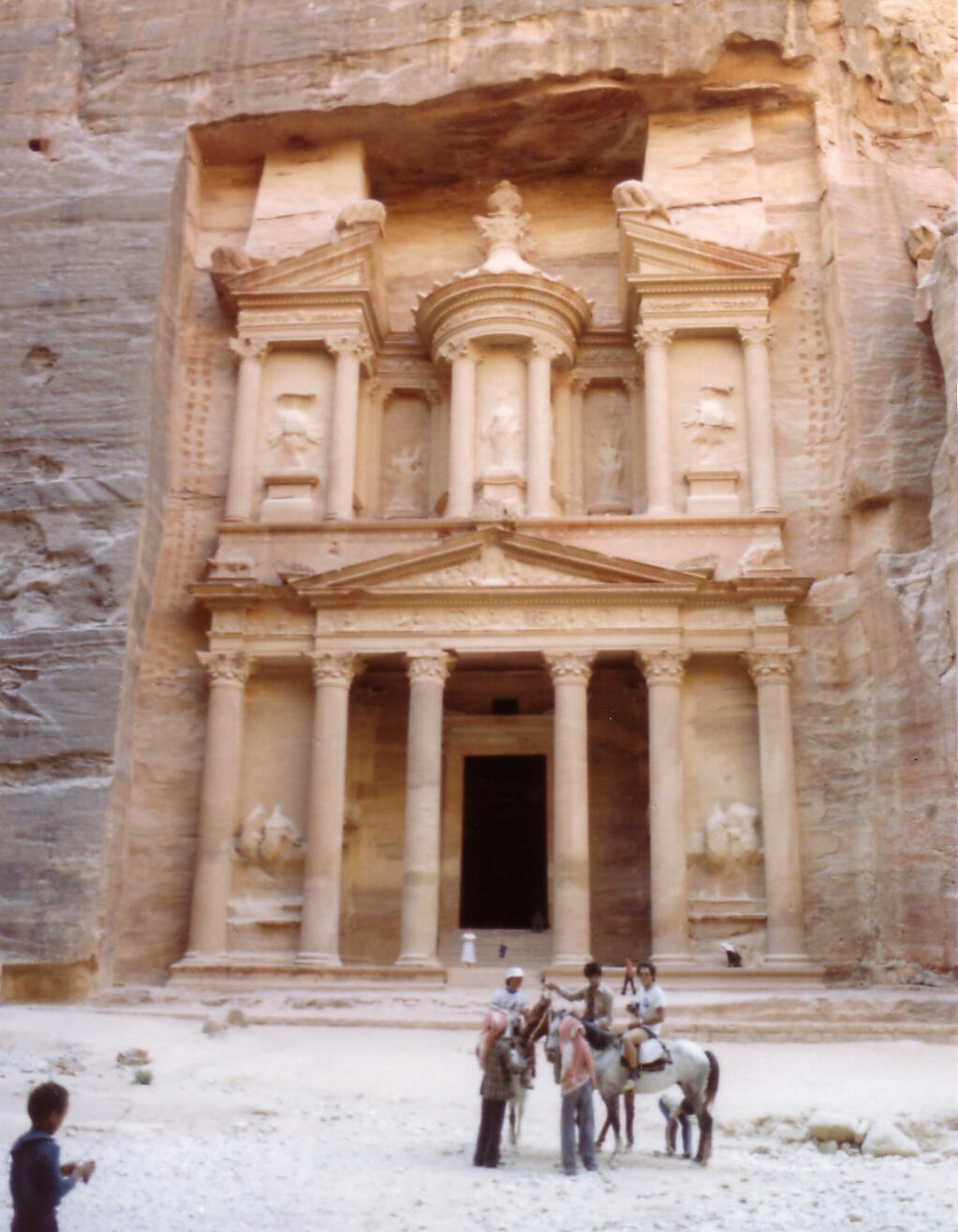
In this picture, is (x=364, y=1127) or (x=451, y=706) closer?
(x=364, y=1127)

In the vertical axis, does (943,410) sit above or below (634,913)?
above

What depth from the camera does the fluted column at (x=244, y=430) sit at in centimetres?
2098

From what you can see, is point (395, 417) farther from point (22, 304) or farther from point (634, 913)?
point (634, 913)

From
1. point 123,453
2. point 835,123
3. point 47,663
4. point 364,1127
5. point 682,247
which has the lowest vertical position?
point 364,1127

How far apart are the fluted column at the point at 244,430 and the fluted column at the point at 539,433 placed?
455 centimetres

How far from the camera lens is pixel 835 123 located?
74.0ft

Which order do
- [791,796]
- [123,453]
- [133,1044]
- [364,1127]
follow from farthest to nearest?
[123,453]
[791,796]
[133,1044]
[364,1127]

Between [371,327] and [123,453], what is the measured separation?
5.18 meters

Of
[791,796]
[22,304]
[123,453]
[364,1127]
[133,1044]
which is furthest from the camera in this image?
[22,304]

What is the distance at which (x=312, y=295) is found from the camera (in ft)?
71.9

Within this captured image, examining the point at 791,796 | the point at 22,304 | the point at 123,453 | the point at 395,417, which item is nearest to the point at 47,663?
the point at 123,453

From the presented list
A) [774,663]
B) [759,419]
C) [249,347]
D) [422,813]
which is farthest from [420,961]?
A: [249,347]

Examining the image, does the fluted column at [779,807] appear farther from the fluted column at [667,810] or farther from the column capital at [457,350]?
the column capital at [457,350]

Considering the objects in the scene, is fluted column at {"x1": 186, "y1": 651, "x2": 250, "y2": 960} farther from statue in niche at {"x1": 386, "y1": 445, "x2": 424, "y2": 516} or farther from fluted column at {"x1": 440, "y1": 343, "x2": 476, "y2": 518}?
statue in niche at {"x1": 386, "y1": 445, "x2": 424, "y2": 516}
